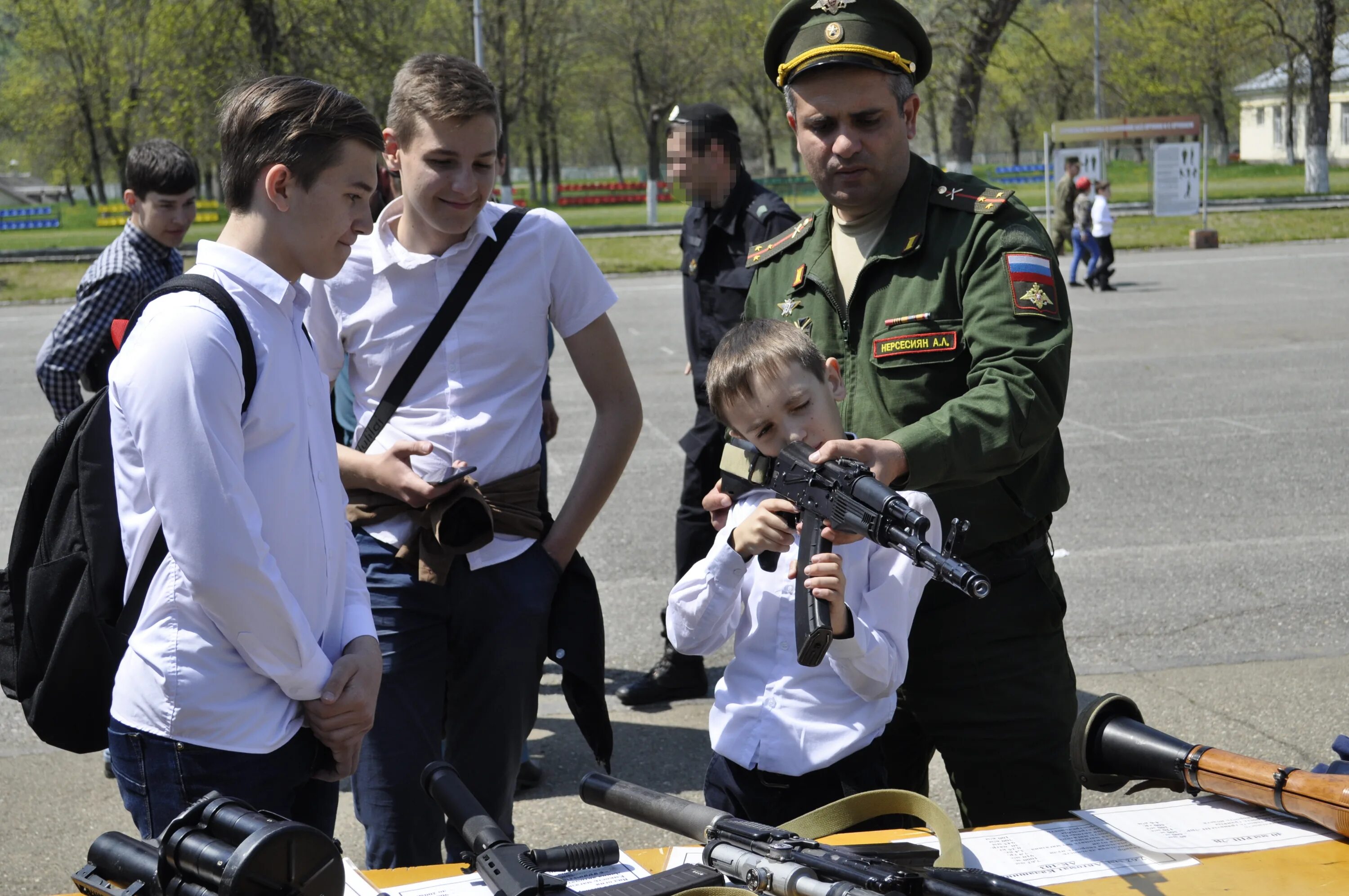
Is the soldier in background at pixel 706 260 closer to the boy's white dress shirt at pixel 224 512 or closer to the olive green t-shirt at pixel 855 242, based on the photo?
the olive green t-shirt at pixel 855 242

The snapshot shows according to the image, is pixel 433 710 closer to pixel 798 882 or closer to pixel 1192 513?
pixel 798 882

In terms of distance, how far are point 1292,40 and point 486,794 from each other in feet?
146

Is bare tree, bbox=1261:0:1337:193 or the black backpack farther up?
bare tree, bbox=1261:0:1337:193

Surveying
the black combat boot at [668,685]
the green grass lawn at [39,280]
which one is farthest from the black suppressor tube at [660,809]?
the green grass lawn at [39,280]

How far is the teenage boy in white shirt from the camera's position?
3.06 metres

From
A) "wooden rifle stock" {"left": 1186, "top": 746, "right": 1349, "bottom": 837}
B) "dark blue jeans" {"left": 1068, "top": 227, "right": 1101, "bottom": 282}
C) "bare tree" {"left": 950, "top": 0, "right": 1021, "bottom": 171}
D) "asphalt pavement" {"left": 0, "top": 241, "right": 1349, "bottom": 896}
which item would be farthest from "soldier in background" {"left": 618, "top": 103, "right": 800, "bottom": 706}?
"bare tree" {"left": 950, "top": 0, "right": 1021, "bottom": 171}

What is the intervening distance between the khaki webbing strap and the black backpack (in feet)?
3.93

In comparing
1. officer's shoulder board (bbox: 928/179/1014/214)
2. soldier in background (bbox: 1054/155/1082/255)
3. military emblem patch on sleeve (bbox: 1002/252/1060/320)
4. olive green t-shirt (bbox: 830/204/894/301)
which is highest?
soldier in background (bbox: 1054/155/1082/255)

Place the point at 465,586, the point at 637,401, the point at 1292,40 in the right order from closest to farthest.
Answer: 1. the point at 465,586
2. the point at 637,401
3. the point at 1292,40

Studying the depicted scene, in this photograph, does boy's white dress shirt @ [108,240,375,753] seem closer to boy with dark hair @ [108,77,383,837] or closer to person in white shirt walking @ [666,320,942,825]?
boy with dark hair @ [108,77,383,837]

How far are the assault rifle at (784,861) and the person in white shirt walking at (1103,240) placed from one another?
1911 centimetres

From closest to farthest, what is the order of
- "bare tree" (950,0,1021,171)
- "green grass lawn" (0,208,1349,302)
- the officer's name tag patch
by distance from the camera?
1. the officer's name tag patch
2. "green grass lawn" (0,208,1349,302)
3. "bare tree" (950,0,1021,171)

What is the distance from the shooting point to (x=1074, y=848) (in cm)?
229

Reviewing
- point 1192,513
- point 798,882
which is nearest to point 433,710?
point 798,882
